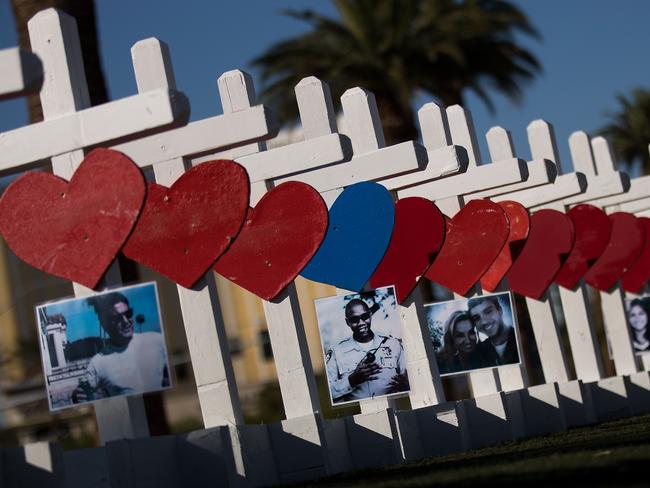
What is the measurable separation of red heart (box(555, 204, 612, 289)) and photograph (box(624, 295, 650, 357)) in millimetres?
A: 2232

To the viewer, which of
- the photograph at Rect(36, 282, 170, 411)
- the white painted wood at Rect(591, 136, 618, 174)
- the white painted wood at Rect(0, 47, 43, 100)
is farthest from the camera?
the white painted wood at Rect(591, 136, 618, 174)

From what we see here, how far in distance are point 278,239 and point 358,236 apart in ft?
4.25

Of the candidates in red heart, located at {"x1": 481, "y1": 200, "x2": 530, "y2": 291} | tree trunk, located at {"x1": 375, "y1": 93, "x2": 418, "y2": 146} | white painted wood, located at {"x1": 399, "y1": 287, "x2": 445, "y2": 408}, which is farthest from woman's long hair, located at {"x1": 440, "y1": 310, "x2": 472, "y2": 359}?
tree trunk, located at {"x1": 375, "y1": 93, "x2": 418, "y2": 146}

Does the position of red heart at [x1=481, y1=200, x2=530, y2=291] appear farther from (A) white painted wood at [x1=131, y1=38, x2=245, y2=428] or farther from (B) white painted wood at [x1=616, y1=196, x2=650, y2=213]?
(B) white painted wood at [x1=616, y1=196, x2=650, y2=213]

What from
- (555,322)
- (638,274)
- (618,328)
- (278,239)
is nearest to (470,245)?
(555,322)

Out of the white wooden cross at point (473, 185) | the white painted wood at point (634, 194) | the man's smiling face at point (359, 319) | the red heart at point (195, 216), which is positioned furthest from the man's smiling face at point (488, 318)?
the white painted wood at point (634, 194)

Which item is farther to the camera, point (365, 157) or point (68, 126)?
point (365, 157)

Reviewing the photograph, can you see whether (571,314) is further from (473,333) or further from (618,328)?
(473,333)

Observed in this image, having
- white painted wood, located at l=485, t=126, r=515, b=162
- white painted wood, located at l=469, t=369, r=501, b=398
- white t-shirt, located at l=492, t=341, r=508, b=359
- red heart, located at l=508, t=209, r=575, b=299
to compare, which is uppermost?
white painted wood, located at l=485, t=126, r=515, b=162

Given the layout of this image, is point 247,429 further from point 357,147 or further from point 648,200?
point 648,200

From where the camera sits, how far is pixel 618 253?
17312mm

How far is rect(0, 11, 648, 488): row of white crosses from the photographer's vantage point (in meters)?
8.85

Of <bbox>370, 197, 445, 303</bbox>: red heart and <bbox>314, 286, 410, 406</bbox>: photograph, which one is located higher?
<bbox>370, 197, 445, 303</bbox>: red heart

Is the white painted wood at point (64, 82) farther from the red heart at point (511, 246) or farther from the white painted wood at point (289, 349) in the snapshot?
the red heart at point (511, 246)
